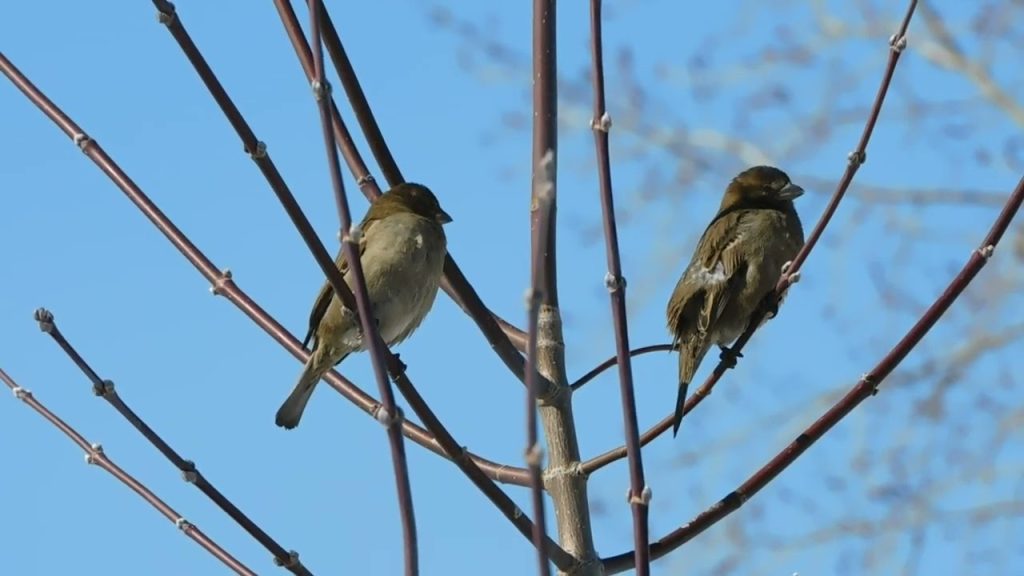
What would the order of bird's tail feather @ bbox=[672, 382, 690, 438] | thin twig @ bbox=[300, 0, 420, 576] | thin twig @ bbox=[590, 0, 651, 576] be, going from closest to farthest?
thin twig @ bbox=[300, 0, 420, 576]
thin twig @ bbox=[590, 0, 651, 576]
bird's tail feather @ bbox=[672, 382, 690, 438]

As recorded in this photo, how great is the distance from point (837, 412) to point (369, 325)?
1342 mm

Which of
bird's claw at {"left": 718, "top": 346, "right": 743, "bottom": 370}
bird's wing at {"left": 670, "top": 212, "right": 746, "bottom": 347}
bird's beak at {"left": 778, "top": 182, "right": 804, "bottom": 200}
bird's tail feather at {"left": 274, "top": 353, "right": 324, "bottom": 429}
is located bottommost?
bird's claw at {"left": 718, "top": 346, "right": 743, "bottom": 370}

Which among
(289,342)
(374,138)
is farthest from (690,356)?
(374,138)

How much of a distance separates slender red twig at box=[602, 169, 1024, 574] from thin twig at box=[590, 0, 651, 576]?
2.73ft

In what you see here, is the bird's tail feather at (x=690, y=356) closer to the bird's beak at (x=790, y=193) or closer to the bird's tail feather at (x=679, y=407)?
the bird's tail feather at (x=679, y=407)

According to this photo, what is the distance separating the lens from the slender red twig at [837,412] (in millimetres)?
3014

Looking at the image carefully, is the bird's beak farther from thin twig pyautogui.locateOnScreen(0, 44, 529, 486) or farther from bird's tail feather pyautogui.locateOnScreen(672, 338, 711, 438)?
thin twig pyautogui.locateOnScreen(0, 44, 529, 486)

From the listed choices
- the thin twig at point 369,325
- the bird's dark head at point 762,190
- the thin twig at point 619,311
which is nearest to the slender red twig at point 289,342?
the thin twig at point 619,311

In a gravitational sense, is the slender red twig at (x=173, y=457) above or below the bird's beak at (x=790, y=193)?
below

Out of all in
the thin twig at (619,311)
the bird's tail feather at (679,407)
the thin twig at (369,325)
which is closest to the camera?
the thin twig at (369,325)

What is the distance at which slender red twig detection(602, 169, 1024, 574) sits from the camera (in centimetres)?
301

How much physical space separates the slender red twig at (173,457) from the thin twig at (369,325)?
0.76 m

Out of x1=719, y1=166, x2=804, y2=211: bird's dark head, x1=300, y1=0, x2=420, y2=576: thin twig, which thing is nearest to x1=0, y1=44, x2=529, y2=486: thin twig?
x1=300, y1=0, x2=420, y2=576: thin twig

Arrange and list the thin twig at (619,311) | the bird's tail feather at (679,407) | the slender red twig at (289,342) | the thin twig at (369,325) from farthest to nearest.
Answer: the bird's tail feather at (679,407), the slender red twig at (289,342), the thin twig at (619,311), the thin twig at (369,325)
